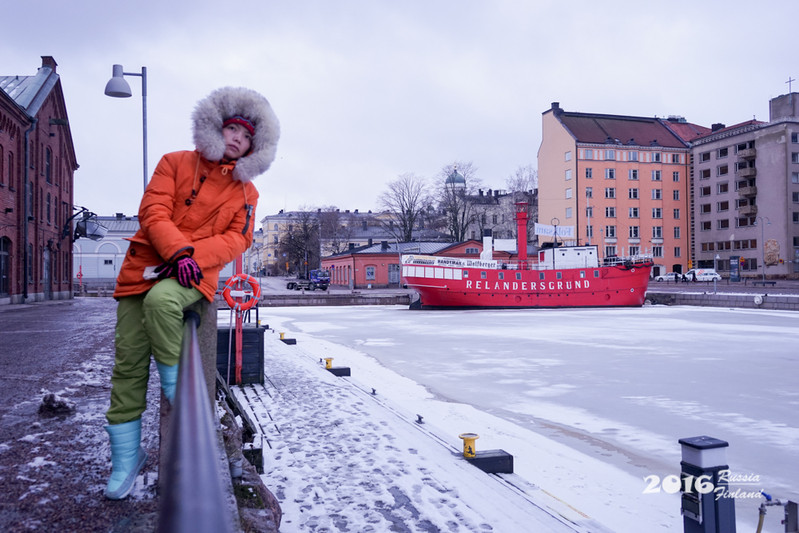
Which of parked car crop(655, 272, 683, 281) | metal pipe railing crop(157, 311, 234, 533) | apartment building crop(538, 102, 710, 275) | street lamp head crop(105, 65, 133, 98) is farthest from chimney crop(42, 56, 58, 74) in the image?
parked car crop(655, 272, 683, 281)

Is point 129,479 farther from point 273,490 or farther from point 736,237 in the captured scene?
point 736,237

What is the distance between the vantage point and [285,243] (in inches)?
3428

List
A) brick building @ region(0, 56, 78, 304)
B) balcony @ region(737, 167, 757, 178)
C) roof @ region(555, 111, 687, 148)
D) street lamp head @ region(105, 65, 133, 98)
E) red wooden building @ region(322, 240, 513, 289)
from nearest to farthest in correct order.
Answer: street lamp head @ region(105, 65, 133, 98) → brick building @ region(0, 56, 78, 304) → red wooden building @ region(322, 240, 513, 289) → balcony @ region(737, 167, 757, 178) → roof @ region(555, 111, 687, 148)

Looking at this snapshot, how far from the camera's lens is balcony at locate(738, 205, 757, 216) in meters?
62.3

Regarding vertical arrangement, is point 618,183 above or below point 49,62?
below

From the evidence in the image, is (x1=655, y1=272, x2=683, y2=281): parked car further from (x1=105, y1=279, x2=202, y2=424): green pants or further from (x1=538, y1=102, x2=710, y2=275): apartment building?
(x1=105, y1=279, x2=202, y2=424): green pants

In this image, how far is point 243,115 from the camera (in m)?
2.86

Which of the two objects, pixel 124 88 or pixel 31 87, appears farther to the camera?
pixel 31 87

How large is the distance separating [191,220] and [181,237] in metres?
0.23

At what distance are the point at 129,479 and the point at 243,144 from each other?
1627 mm

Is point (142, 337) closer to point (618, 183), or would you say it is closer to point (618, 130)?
point (618, 183)

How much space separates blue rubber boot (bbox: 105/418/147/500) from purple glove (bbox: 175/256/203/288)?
32.9 inches

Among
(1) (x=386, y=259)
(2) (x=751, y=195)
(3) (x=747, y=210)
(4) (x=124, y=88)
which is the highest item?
(2) (x=751, y=195)

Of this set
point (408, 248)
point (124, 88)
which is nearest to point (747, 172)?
point (408, 248)
